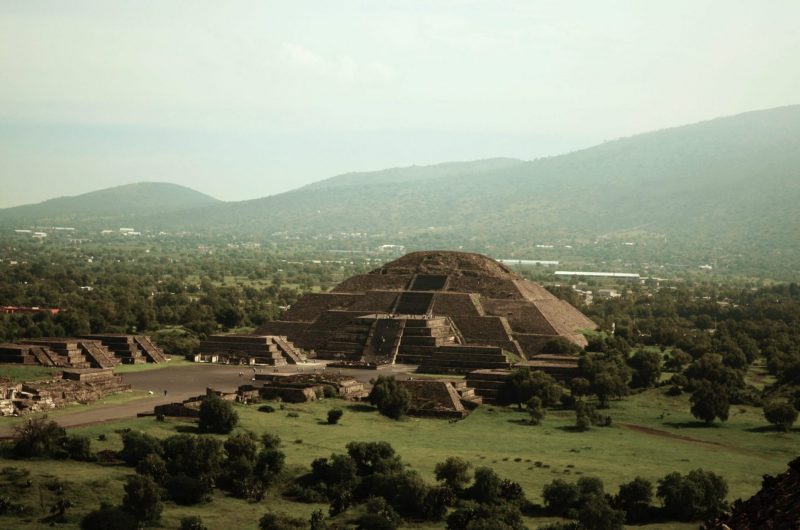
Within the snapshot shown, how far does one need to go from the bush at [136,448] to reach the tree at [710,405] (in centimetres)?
2648

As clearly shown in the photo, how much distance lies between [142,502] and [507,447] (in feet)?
58.0

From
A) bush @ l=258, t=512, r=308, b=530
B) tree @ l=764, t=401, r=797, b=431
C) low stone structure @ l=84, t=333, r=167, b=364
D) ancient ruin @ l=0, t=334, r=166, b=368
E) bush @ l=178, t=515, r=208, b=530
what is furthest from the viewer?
low stone structure @ l=84, t=333, r=167, b=364

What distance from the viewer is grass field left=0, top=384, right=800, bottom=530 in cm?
3694

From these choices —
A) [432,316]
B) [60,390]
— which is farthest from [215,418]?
[432,316]

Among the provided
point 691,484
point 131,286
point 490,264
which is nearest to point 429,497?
point 691,484

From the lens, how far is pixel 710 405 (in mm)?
53250

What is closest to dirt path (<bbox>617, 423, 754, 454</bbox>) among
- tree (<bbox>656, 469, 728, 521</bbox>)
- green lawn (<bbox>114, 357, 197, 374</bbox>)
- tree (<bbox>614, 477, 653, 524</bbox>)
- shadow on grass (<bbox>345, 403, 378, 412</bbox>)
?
tree (<bbox>656, 469, 728, 521</bbox>)

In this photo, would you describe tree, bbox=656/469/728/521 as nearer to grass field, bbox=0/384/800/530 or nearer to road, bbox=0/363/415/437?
grass field, bbox=0/384/800/530

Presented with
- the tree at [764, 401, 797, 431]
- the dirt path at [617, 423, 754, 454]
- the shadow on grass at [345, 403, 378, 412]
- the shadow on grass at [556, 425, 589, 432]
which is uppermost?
the shadow on grass at [345, 403, 378, 412]

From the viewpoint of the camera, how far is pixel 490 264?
9025 cm

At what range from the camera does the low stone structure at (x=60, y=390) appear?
165ft

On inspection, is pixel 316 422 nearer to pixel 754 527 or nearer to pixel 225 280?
pixel 754 527

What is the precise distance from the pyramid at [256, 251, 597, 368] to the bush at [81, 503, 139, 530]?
35.5 metres

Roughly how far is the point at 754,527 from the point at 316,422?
133ft
